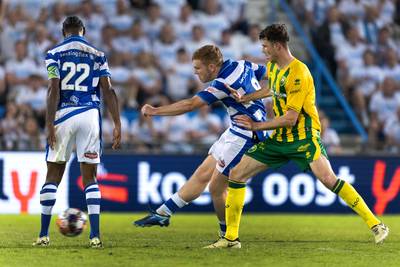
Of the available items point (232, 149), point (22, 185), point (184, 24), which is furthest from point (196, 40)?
point (232, 149)

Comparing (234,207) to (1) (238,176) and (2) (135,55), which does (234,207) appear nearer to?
(1) (238,176)

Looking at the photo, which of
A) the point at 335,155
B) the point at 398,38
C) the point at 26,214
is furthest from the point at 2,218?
the point at 398,38

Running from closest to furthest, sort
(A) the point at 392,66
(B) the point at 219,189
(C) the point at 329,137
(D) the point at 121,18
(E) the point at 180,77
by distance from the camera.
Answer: (B) the point at 219,189, (C) the point at 329,137, (E) the point at 180,77, (D) the point at 121,18, (A) the point at 392,66

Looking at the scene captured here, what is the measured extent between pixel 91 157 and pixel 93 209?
529 mm

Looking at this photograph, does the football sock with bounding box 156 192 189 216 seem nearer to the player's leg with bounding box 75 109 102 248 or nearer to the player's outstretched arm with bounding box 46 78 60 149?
the player's leg with bounding box 75 109 102 248

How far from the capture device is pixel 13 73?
1820cm

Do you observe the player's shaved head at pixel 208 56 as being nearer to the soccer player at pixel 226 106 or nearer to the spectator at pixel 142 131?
the soccer player at pixel 226 106

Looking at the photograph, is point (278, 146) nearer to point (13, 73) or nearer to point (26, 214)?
point (26, 214)

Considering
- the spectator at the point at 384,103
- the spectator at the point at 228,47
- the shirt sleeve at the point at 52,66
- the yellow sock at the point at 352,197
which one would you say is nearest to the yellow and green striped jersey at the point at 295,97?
the yellow sock at the point at 352,197

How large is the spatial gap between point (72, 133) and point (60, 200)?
6.62 m

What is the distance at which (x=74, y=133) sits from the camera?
9852mm


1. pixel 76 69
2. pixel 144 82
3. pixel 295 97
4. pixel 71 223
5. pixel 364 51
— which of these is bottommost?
pixel 71 223

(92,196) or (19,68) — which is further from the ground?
(19,68)

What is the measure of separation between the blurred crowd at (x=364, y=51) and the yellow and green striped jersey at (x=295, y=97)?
8.84 m
